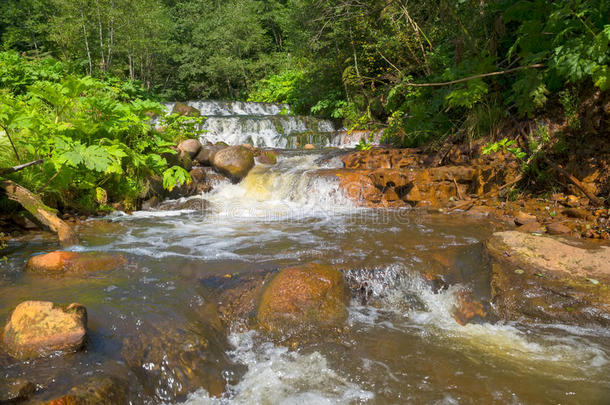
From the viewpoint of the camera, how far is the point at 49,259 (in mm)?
4055

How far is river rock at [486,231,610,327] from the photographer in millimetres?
3283

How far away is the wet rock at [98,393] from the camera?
2.02m

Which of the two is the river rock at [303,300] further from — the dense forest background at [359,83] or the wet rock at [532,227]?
the wet rock at [532,227]

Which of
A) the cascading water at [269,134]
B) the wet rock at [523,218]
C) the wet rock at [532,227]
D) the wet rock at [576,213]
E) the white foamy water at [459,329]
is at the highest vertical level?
the cascading water at [269,134]

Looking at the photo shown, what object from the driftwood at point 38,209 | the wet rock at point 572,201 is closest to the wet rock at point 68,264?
the driftwood at point 38,209

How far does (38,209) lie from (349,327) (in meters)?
4.43

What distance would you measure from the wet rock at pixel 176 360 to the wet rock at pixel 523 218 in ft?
15.4

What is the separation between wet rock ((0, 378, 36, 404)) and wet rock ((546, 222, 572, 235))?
18.4 ft

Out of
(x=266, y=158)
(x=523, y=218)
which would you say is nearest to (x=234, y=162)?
(x=266, y=158)

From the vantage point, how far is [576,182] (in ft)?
19.0

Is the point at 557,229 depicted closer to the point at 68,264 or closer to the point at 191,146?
the point at 68,264

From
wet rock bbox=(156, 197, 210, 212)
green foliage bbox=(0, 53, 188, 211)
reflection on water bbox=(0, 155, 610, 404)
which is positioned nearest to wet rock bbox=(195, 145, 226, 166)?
green foliage bbox=(0, 53, 188, 211)

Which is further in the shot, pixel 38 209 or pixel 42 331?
pixel 38 209

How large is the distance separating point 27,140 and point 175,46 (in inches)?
900
